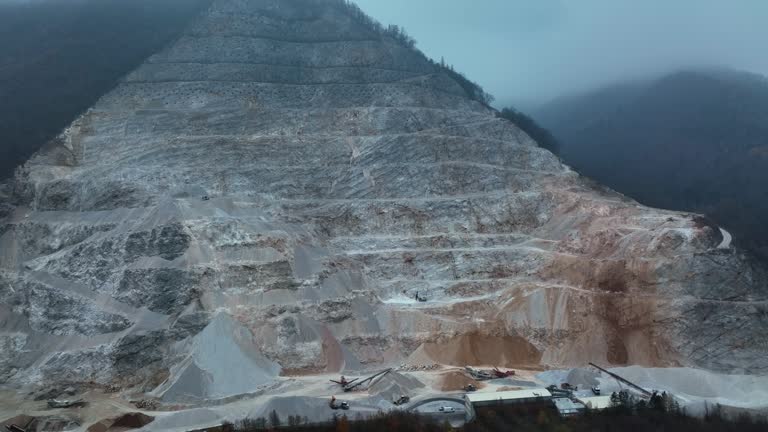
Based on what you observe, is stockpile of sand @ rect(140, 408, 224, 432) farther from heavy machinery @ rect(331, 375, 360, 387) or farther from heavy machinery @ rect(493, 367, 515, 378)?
heavy machinery @ rect(493, 367, 515, 378)

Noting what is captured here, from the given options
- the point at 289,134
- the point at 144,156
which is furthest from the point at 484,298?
the point at 144,156

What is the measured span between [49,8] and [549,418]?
64131 mm

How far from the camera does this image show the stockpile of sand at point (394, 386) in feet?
120

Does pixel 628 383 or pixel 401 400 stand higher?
pixel 628 383

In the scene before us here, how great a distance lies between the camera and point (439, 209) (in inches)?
1998

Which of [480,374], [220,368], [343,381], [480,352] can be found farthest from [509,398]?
[220,368]

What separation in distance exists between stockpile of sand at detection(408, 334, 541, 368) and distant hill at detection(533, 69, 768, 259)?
23592 mm

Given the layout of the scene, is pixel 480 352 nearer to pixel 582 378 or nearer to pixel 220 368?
pixel 582 378

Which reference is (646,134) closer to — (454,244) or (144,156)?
(454,244)

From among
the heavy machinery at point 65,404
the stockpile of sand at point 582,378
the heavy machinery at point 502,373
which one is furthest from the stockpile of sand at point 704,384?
the heavy machinery at point 65,404

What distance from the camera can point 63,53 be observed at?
198 ft

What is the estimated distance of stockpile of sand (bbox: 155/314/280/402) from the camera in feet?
118

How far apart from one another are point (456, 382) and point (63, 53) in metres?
46.4

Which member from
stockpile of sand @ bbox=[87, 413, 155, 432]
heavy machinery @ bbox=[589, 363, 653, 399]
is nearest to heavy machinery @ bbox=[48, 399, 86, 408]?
stockpile of sand @ bbox=[87, 413, 155, 432]
